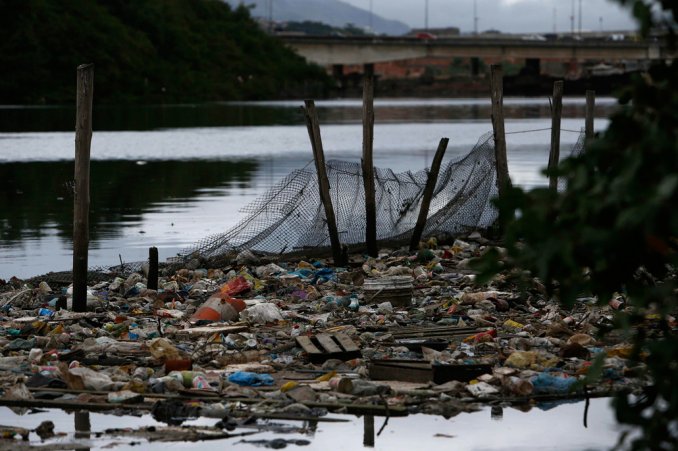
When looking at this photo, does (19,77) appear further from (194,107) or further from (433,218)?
(433,218)

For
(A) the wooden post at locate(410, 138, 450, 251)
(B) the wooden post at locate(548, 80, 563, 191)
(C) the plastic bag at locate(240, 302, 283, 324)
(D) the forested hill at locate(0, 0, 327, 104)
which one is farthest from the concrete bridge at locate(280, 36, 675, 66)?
(C) the plastic bag at locate(240, 302, 283, 324)

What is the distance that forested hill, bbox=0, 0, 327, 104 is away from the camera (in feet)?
281

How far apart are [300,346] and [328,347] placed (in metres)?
0.35

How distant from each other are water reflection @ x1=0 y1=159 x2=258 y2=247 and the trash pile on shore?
20.6 feet

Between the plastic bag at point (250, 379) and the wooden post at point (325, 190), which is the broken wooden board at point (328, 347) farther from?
the wooden post at point (325, 190)

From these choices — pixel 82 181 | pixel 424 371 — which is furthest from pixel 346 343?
pixel 82 181

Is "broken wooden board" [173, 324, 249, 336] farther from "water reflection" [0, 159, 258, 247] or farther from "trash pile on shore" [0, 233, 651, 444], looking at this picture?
"water reflection" [0, 159, 258, 247]

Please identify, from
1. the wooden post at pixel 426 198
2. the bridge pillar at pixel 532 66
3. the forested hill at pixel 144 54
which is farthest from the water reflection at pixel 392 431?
the bridge pillar at pixel 532 66

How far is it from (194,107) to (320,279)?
3230 inches

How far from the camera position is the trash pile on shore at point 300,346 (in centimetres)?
823

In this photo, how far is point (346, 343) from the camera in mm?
9531

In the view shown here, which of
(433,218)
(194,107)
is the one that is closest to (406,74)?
(194,107)

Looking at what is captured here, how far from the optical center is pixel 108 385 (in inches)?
336

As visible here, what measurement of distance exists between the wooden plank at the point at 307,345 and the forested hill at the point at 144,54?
76.9 m
